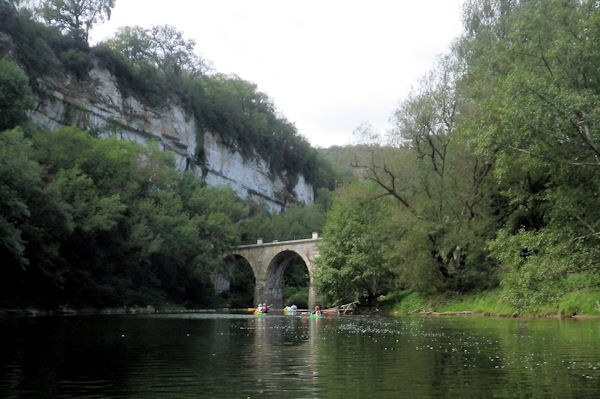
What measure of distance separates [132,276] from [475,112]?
28.0 m

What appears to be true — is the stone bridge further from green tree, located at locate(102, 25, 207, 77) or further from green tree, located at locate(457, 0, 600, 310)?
green tree, located at locate(457, 0, 600, 310)

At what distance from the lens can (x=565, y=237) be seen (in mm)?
16172

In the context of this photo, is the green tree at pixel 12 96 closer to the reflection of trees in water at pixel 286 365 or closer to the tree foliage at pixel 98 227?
the tree foliage at pixel 98 227

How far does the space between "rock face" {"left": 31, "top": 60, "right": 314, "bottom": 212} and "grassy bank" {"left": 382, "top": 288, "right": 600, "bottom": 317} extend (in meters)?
35.2

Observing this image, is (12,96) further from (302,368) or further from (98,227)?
(302,368)

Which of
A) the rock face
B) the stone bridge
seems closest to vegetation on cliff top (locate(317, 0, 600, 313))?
the stone bridge

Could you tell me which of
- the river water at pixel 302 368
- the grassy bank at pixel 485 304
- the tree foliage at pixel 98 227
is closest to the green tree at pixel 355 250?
the grassy bank at pixel 485 304

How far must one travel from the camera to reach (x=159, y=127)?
68.2m

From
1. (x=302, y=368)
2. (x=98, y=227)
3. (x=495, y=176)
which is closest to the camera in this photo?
(x=302, y=368)

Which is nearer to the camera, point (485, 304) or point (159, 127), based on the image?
point (485, 304)

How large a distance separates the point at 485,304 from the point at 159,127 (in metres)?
48.4

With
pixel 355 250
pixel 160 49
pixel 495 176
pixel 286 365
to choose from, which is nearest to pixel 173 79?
pixel 160 49

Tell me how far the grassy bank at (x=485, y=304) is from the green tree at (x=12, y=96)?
26870 mm

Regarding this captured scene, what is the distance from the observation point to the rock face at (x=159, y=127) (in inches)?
2200
